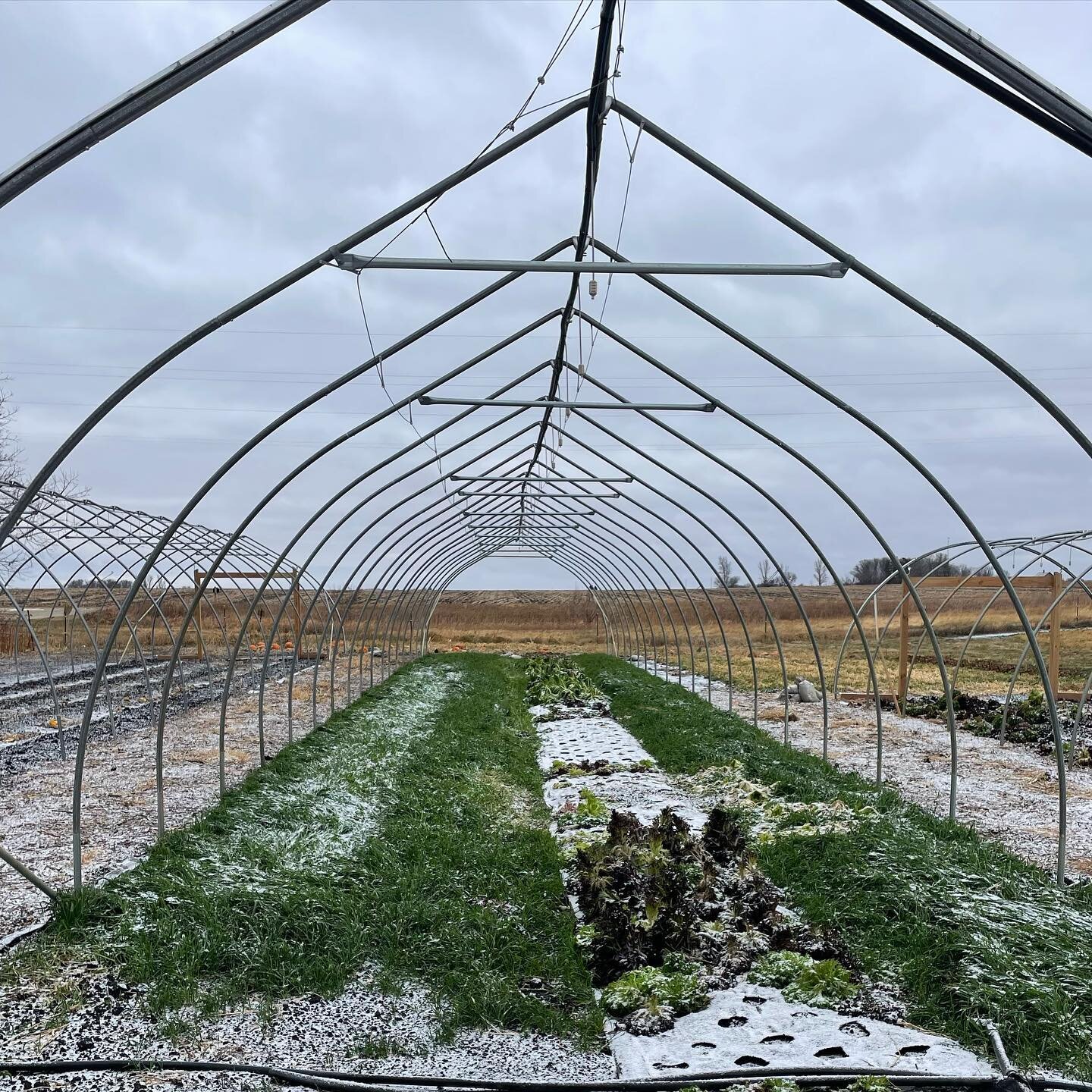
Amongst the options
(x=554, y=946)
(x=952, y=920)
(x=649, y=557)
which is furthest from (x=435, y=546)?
(x=952, y=920)

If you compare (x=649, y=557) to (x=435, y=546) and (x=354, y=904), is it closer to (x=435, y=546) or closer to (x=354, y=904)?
(x=435, y=546)

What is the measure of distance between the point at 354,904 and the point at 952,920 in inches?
147

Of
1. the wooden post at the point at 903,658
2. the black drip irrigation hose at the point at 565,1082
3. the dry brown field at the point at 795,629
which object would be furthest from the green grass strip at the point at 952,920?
the dry brown field at the point at 795,629

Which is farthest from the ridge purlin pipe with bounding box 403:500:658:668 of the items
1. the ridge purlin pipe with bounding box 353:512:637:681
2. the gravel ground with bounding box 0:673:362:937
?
the gravel ground with bounding box 0:673:362:937

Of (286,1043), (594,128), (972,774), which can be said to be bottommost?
(286,1043)

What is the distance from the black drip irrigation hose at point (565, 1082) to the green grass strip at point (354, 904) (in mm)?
548

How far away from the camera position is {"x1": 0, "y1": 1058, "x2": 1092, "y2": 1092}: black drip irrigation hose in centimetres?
467

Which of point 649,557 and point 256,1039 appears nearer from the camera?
point 256,1039

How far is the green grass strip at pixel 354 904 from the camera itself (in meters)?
5.79

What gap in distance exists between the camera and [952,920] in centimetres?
642

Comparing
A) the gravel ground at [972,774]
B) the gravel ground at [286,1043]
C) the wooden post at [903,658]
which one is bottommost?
the gravel ground at [286,1043]

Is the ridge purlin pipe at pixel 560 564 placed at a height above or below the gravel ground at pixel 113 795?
above

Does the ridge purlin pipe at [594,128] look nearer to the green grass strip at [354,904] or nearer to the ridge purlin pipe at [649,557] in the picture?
the green grass strip at [354,904]

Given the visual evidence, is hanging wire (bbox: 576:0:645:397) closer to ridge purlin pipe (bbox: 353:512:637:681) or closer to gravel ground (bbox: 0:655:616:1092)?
gravel ground (bbox: 0:655:616:1092)
